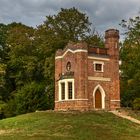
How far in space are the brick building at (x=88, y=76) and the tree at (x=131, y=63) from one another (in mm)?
6188

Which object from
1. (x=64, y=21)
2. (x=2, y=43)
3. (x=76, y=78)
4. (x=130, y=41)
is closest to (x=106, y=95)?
(x=76, y=78)

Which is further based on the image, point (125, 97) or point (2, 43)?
point (2, 43)

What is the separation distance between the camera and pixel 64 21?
6056cm

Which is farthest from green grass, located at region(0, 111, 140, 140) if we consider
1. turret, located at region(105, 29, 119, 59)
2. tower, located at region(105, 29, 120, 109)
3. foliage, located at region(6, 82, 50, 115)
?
foliage, located at region(6, 82, 50, 115)

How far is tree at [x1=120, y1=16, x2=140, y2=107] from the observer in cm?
5356

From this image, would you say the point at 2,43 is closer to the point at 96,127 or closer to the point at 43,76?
the point at 43,76

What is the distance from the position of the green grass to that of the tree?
13.6 metres

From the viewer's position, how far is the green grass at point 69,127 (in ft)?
104

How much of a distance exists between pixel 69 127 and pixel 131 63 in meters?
23.5

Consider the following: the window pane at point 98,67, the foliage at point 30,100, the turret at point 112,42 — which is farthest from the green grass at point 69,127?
the foliage at point 30,100

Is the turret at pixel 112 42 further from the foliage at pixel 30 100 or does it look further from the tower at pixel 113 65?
the foliage at pixel 30 100

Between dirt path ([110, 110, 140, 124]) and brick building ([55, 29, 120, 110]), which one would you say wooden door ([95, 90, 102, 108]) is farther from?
dirt path ([110, 110, 140, 124])

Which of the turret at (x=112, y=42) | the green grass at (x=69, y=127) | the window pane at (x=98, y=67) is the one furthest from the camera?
the turret at (x=112, y=42)

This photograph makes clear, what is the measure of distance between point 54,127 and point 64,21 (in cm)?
2849
